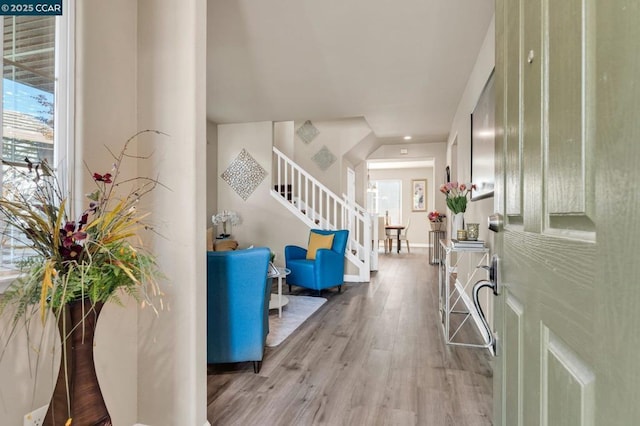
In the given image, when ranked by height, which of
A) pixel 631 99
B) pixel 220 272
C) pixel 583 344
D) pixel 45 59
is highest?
pixel 45 59

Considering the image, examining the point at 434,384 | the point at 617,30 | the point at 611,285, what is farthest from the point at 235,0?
the point at 434,384

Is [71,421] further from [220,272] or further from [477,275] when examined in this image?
[477,275]

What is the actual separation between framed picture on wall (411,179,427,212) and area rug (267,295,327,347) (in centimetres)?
739

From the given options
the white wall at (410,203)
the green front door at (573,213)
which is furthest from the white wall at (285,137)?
the green front door at (573,213)

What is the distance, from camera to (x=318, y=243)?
4.87 metres

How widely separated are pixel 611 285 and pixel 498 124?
760 mm

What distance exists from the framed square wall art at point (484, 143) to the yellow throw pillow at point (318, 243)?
212 centimetres

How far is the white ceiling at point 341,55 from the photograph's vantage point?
2.65 m

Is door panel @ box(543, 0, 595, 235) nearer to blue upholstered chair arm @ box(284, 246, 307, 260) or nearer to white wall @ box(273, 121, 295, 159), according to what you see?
blue upholstered chair arm @ box(284, 246, 307, 260)

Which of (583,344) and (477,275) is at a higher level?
(583,344)

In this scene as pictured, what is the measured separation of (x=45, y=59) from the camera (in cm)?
131

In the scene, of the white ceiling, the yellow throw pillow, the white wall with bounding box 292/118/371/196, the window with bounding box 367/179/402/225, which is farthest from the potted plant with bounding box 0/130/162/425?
the window with bounding box 367/179/402/225

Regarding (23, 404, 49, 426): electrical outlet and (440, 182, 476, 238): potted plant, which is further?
(440, 182, 476, 238): potted plant

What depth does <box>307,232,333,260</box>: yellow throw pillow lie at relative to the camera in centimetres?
482
